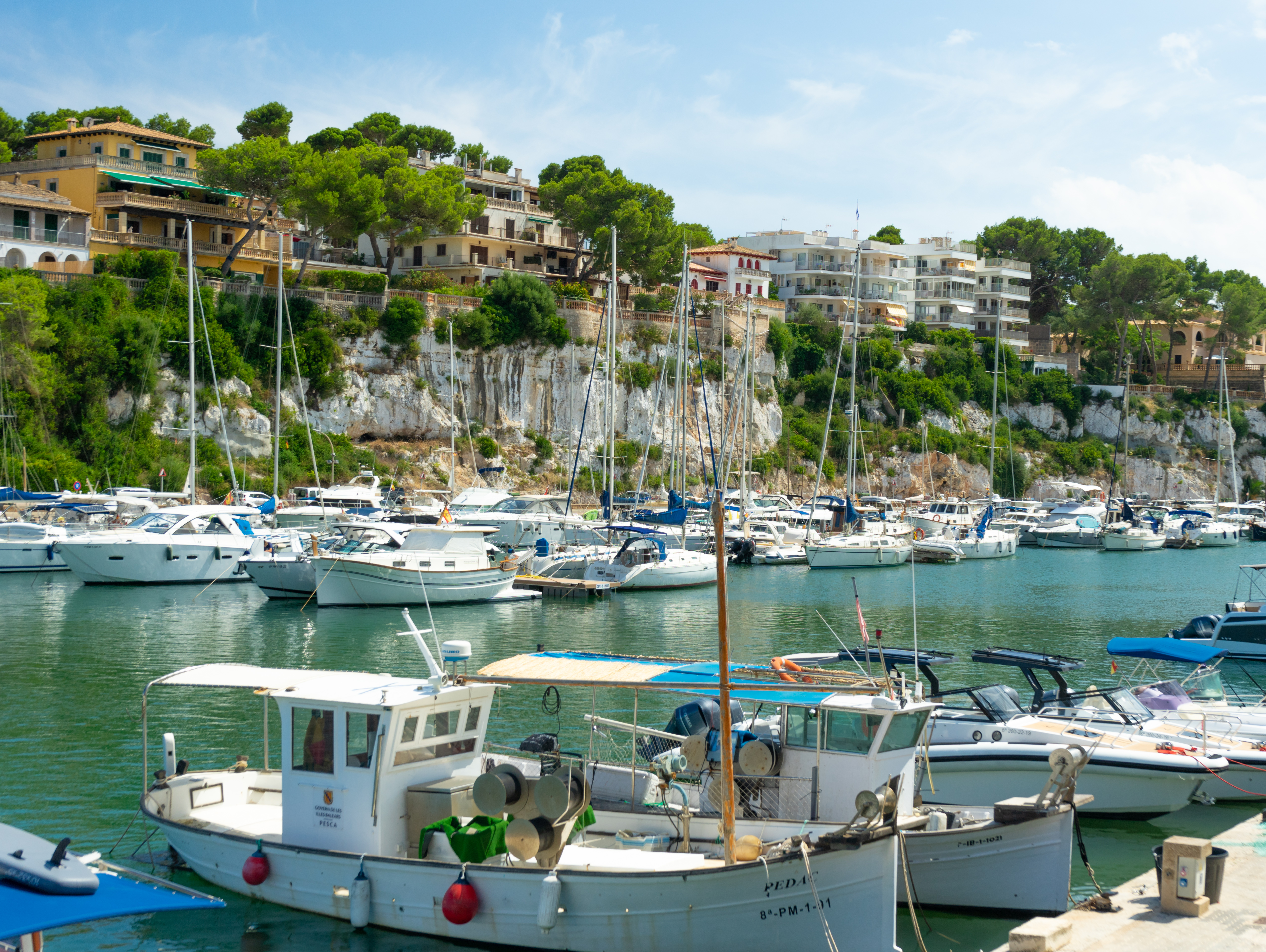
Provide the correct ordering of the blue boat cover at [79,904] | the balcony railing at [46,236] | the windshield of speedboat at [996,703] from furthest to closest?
the balcony railing at [46,236] → the windshield of speedboat at [996,703] → the blue boat cover at [79,904]

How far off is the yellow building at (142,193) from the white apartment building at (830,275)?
40673 millimetres

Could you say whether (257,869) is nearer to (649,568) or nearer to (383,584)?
(383,584)

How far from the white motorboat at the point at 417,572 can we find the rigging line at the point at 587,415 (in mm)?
7171

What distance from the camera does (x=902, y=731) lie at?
484 inches

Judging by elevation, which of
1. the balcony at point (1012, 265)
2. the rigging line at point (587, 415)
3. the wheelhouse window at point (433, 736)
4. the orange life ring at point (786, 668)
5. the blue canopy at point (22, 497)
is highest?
the balcony at point (1012, 265)

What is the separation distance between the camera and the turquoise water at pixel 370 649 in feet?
41.1

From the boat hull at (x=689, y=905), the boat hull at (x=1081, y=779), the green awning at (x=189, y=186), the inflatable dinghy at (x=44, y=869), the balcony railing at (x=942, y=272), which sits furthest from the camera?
the balcony railing at (x=942, y=272)

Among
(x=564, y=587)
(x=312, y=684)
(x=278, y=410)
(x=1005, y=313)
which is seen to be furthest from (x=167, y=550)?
(x=1005, y=313)

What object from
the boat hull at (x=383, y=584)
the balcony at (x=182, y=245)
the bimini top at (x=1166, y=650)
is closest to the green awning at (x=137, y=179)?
the balcony at (x=182, y=245)

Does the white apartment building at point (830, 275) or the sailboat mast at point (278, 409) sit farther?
the white apartment building at point (830, 275)

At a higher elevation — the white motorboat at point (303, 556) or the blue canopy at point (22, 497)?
the blue canopy at point (22, 497)

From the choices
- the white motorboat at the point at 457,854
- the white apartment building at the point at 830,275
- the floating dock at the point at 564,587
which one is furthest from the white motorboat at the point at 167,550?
the white apartment building at the point at 830,275

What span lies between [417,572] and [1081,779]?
872 inches

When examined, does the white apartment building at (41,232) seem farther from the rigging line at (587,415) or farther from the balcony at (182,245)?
the rigging line at (587,415)
